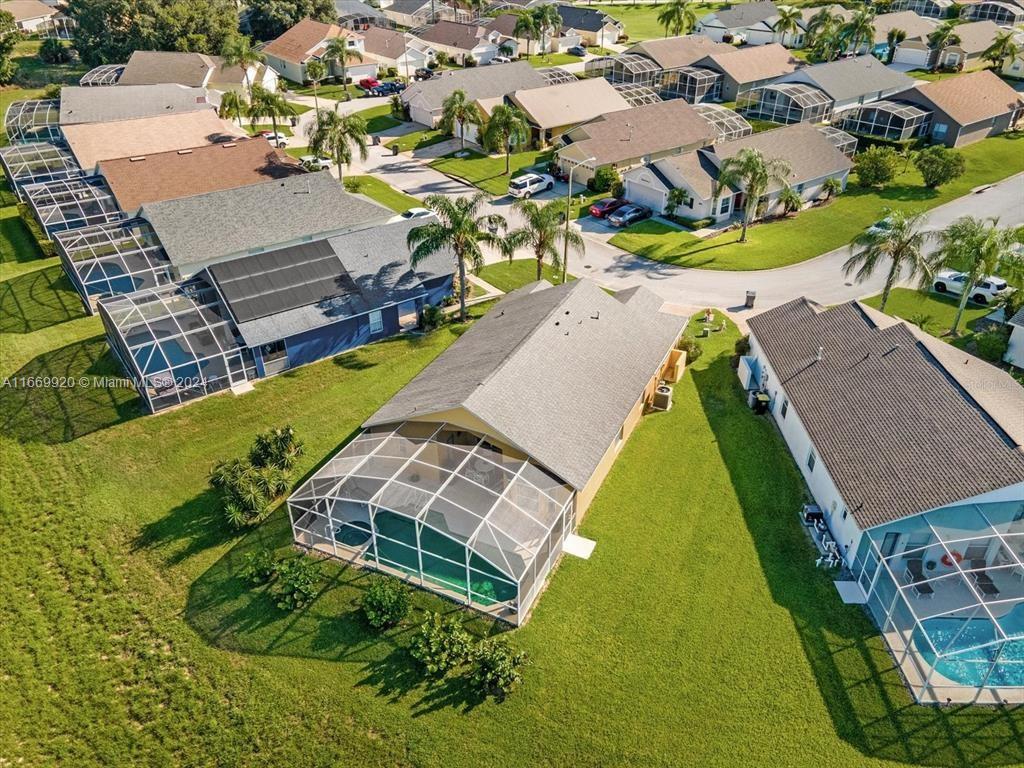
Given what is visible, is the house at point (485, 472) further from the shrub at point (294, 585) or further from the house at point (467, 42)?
the house at point (467, 42)

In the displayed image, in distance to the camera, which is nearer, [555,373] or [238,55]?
[555,373]

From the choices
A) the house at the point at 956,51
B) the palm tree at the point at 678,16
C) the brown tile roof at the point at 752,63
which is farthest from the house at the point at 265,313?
the house at the point at 956,51

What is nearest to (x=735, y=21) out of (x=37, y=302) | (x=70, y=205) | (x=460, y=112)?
(x=460, y=112)

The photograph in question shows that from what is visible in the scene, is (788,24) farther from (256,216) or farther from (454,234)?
(256,216)

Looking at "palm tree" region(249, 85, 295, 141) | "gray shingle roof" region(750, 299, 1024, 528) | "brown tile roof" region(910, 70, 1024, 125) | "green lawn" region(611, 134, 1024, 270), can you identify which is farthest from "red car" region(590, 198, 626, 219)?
"brown tile roof" region(910, 70, 1024, 125)

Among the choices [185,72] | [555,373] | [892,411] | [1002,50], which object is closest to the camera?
[892,411]

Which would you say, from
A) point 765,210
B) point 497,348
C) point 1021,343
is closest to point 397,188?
point 765,210

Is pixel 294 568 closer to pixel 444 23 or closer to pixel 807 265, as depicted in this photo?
pixel 807 265
